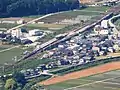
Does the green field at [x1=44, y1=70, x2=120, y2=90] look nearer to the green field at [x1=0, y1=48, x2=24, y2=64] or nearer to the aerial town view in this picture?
the aerial town view

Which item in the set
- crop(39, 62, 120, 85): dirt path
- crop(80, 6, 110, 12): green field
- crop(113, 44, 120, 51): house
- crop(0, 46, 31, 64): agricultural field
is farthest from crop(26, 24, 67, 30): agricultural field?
crop(39, 62, 120, 85): dirt path

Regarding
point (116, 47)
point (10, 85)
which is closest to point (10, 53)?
point (116, 47)

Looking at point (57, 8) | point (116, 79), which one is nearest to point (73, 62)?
point (116, 79)

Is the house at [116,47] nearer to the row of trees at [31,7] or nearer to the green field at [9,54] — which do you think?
the green field at [9,54]

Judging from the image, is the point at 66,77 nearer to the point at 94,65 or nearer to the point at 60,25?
the point at 94,65

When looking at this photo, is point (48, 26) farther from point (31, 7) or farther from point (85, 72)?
point (85, 72)

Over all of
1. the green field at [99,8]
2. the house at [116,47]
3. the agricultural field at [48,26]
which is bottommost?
the house at [116,47]

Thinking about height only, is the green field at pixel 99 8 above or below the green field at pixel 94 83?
above

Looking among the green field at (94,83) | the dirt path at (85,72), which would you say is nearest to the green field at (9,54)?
the dirt path at (85,72)
